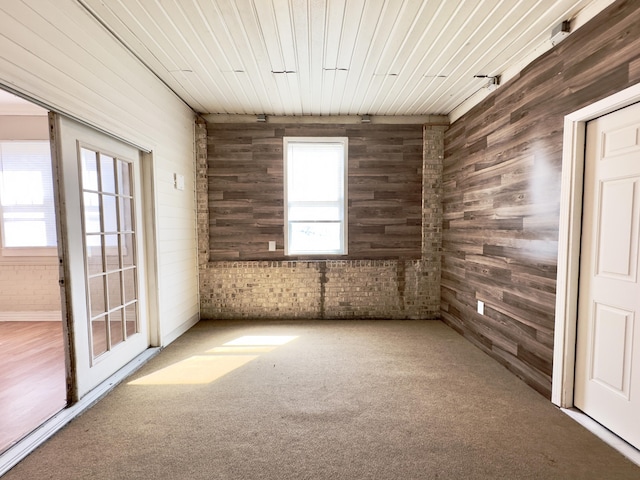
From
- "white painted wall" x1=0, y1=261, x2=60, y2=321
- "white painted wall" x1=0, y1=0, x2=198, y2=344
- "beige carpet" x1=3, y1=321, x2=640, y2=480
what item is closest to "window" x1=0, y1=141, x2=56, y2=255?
"white painted wall" x1=0, y1=261, x2=60, y2=321

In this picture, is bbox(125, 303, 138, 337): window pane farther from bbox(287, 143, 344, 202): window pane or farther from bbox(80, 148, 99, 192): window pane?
bbox(287, 143, 344, 202): window pane

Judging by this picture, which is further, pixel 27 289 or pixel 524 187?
pixel 27 289

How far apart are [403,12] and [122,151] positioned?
262 cm

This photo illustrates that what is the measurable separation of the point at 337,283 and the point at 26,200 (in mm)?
4507

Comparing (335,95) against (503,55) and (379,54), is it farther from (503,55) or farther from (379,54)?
(503,55)

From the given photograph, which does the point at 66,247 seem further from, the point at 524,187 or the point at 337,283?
the point at 524,187

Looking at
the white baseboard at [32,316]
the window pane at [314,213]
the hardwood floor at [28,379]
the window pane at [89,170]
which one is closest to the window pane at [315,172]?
the window pane at [314,213]

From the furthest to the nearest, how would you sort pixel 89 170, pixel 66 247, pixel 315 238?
1. pixel 315 238
2. pixel 89 170
3. pixel 66 247

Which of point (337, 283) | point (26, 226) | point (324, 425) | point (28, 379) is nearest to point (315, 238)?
point (337, 283)

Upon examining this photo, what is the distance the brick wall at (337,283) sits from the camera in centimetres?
423

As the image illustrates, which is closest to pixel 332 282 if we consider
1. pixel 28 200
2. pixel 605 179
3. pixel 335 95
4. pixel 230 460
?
pixel 335 95

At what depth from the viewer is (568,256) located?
6.98 ft

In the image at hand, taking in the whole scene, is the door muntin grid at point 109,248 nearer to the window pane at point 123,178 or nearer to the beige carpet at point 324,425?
the window pane at point 123,178

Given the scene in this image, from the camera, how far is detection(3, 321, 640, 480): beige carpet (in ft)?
5.34
